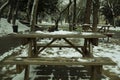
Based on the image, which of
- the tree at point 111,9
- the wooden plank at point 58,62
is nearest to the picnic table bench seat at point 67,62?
the wooden plank at point 58,62

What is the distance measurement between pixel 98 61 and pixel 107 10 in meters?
54.2

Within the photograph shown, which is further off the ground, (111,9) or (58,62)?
(111,9)

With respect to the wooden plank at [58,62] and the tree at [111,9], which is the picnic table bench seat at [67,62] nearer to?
the wooden plank at [58,62]

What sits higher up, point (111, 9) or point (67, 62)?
point (111, 9)

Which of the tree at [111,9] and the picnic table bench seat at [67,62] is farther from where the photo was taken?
the tree at [111,9]

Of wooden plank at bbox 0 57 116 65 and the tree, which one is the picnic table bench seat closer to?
wooden plank at bbox 0 57 116 65

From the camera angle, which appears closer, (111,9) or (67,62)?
(67,62)

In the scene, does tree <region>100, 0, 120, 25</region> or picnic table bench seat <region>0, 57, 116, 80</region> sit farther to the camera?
tree <region>100, 0, 120, 25</region>

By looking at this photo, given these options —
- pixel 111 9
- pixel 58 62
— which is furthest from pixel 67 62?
pixel 111 9

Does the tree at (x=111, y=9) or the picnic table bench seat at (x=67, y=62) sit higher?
the tree at (x=111, y=9)

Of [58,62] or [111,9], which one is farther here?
[111,9]

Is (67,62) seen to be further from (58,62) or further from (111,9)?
(111,9)

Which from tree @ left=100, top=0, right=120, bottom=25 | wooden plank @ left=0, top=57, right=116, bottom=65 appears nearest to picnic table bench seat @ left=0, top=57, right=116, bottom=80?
wooden plank @ left=0, top=57, right=116, bottom=65

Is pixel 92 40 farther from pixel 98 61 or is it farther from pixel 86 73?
pixel 98 61
